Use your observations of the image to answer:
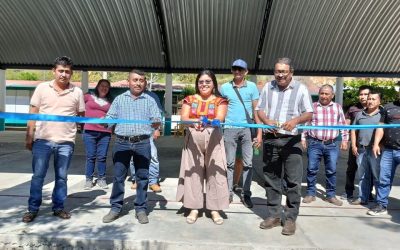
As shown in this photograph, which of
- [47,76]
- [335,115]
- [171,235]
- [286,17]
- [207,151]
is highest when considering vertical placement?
[47,76]

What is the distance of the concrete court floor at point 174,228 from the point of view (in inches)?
147

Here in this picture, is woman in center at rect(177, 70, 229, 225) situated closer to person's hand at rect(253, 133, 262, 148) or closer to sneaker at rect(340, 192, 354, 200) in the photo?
person's hand at rect(253, 133, 262, 148)

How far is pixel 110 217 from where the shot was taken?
431 cm

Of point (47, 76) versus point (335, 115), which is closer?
point (335, 115)

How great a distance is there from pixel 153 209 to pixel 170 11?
6.13 meters

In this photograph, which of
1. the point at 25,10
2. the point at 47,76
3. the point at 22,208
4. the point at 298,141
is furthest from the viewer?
the point at 47,76

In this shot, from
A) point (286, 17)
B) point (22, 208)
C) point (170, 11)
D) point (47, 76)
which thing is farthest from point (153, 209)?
point (47, 76)

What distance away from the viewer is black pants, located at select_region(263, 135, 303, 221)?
4.15 meters

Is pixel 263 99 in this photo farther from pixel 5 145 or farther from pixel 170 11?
pixel 5 145

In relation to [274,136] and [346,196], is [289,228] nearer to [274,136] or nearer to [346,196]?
[274,136]

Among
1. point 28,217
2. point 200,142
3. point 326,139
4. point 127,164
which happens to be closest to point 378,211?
point 326,139

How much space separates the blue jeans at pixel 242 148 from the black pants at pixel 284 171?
30.8 inches

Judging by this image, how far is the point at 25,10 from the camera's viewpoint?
10.3 m

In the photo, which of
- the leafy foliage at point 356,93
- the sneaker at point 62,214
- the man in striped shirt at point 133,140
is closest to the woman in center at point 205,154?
the man in striped shirt at point 133,140
